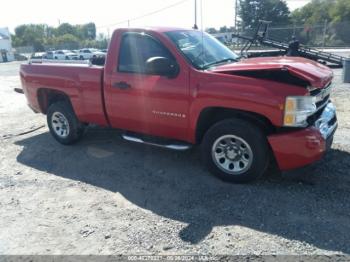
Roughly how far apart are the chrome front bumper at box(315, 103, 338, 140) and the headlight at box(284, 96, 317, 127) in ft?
0.90

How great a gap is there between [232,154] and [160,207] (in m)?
1.12

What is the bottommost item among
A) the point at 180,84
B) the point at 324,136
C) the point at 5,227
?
the point at 5,227

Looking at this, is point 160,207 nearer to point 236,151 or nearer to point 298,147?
point 236,151

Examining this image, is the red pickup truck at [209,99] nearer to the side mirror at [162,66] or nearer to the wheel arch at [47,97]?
the side mirror at [162,66]

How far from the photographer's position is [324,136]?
401 cm

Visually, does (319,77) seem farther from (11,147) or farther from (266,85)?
(11,147)

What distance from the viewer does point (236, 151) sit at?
4332mm

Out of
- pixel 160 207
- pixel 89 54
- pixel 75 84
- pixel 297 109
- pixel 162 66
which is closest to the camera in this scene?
pixel 297 109

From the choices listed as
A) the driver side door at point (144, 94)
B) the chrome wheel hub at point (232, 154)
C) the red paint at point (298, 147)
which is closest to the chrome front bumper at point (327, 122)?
the red paint at point (298, 147)

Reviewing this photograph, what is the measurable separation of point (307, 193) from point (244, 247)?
51.6 inches

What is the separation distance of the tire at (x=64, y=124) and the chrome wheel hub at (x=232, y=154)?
9.08 feet

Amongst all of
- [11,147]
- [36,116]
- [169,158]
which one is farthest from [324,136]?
[36,116]

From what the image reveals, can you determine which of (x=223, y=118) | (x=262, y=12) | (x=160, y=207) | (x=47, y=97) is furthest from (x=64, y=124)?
(x=262, y=12)

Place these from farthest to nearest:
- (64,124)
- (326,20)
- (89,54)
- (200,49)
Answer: (326,20) → (89,54) → (64,124) → (200,49)
